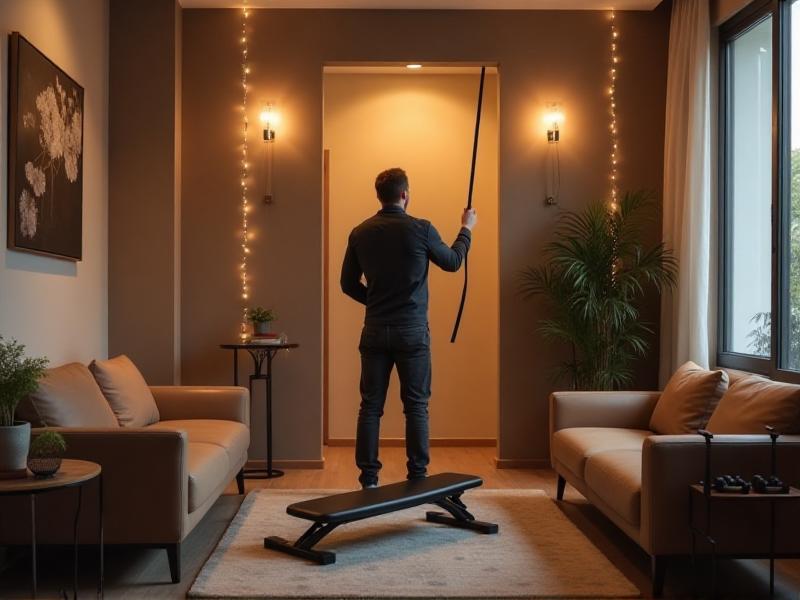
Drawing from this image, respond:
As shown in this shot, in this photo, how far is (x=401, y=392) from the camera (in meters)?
4.41

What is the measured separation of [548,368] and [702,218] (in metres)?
1.38

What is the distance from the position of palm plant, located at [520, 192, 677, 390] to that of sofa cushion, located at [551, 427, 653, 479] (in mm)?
759

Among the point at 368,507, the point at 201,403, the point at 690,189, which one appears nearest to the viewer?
the point at 368,507

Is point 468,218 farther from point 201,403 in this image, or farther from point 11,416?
point 11,416

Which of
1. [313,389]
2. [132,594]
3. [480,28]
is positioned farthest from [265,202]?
[132,594]

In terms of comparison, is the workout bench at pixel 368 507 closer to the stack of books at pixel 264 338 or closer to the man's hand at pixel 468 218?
the man's hand at pixel 468 218

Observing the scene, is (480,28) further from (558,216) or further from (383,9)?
(558,216)

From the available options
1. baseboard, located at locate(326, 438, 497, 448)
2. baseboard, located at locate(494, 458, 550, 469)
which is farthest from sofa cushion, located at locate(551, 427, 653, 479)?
baseboard, located at locate(326, 438, 497, 448)

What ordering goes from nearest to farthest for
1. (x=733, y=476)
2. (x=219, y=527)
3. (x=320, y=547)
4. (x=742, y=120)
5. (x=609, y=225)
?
1. (x=733, y=476)
2. (x=320, y=547)
3. (x=219, y=527)
4. (x=742, y=120)
5. (x=609, y=225)

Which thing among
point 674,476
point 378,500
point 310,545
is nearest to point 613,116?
point 674,476

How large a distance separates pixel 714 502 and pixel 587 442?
3.69 ft

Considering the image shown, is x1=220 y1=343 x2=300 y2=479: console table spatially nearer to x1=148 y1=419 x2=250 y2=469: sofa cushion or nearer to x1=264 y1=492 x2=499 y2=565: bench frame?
x1=148 y1=419 x2=250 y2=469: sofa cushion

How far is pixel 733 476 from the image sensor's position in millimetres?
3350

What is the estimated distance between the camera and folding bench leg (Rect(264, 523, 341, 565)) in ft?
12.1
